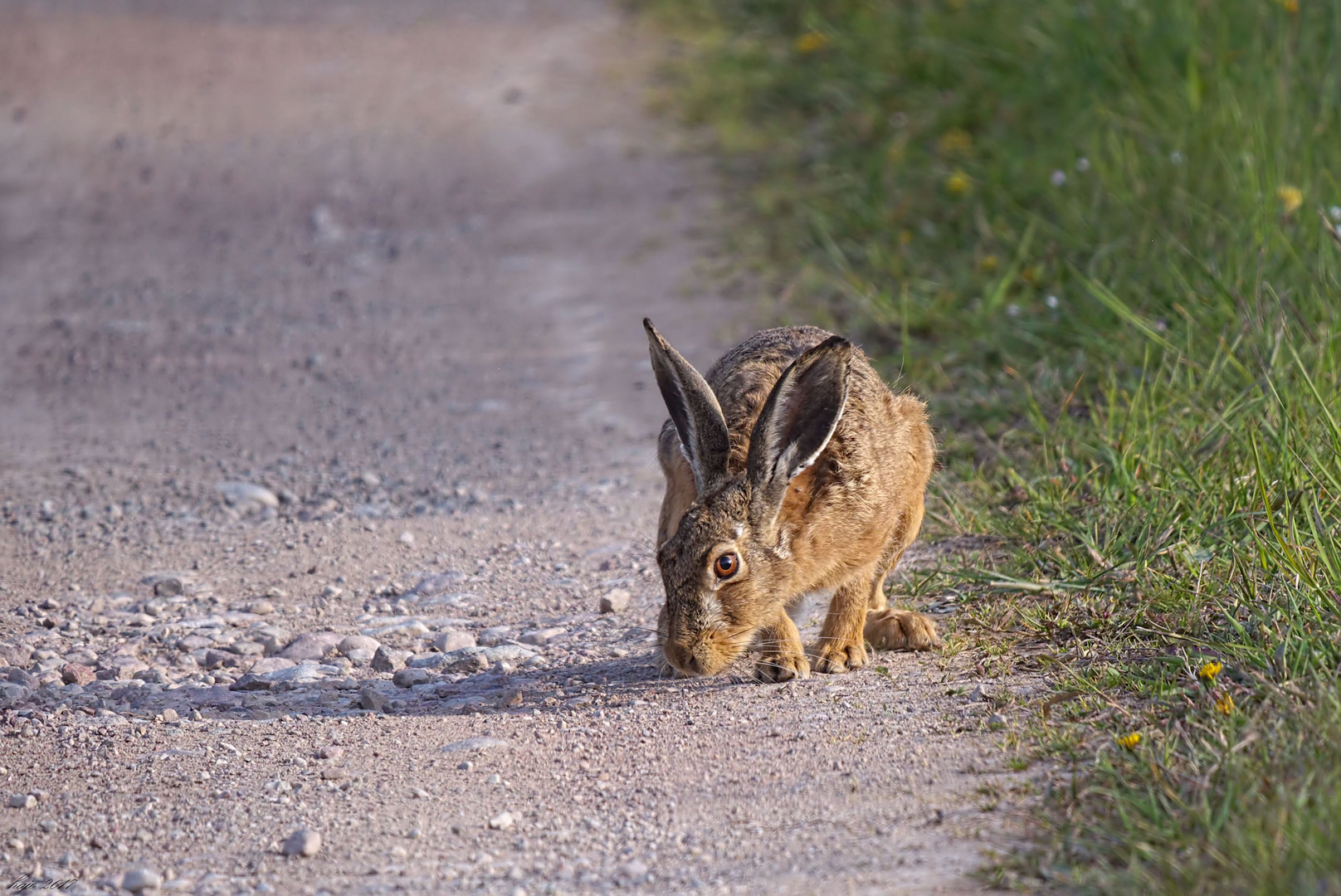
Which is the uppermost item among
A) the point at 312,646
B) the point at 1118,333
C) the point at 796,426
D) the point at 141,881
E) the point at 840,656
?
the point at 796,426

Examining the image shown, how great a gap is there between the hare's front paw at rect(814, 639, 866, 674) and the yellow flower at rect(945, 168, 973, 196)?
12.9 ft

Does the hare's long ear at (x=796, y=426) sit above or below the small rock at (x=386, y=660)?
above

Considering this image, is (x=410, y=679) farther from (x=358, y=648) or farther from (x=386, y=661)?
(x=358, y=648)

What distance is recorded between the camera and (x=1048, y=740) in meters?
3.66

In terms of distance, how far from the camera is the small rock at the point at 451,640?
4.80 meters

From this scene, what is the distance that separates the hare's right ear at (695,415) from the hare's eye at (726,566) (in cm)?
20

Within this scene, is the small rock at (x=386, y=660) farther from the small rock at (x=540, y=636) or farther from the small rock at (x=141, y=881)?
the small rock at (x=141, y=881)

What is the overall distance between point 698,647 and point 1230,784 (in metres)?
1.45

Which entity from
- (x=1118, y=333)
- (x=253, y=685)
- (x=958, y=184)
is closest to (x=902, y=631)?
(x=253, y=685)

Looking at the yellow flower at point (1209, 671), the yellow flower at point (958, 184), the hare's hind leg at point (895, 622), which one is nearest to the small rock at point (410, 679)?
the hare's hind leg at point (895, 622)

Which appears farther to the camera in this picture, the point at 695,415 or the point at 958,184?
the point at 958,184

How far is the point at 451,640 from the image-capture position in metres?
4.81

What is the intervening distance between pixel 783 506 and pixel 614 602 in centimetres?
95

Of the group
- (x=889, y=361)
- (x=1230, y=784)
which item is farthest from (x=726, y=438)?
(x=889, y=361)
